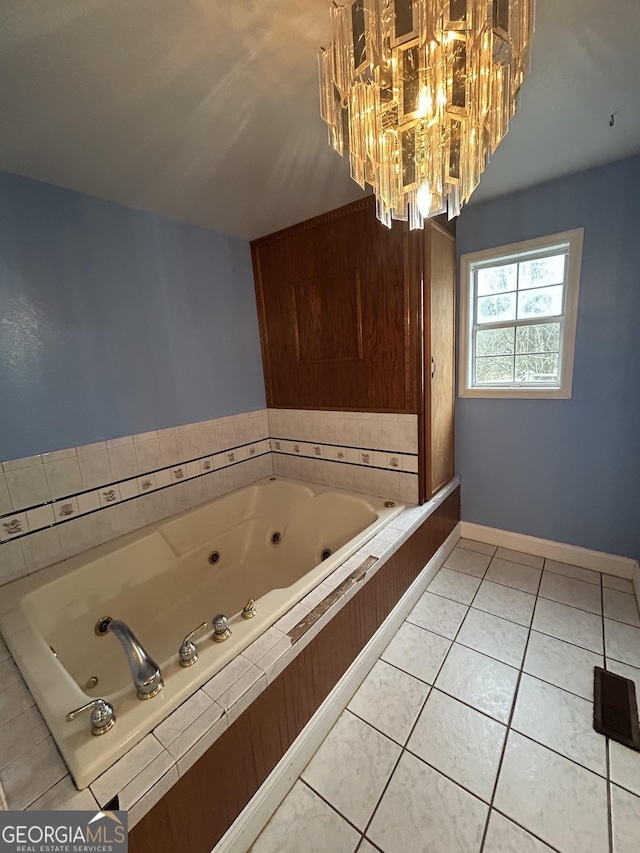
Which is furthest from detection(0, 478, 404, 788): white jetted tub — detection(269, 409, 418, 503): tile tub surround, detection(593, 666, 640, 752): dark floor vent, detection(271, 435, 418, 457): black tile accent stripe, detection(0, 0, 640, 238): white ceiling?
detection(0, 0, 640, 238): white ceiling

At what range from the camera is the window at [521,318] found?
6.53 feet

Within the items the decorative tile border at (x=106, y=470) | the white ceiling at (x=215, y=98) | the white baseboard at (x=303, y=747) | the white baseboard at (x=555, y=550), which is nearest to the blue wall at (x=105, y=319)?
the decorative tile border at (x=106, y=470)

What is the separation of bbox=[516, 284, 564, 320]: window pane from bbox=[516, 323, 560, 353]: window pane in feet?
0.24

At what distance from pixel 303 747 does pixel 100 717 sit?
0.74m

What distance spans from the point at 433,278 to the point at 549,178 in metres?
0.82

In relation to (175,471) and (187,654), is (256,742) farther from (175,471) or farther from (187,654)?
(175,471)

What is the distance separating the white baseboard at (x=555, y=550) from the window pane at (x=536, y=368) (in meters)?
1.10

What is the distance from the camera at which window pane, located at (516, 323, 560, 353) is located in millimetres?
2089

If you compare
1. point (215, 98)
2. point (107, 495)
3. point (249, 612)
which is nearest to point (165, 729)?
point (249, 612)

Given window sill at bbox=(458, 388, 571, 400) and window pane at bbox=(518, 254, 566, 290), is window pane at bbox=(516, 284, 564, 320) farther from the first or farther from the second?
window sill at bbox=(458, 388, 571, 400)

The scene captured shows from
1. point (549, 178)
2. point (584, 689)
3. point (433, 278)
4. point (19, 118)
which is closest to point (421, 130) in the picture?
point (433, 278)

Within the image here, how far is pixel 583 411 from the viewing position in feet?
6.63

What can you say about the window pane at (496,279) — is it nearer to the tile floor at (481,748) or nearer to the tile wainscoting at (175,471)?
the tile wainscoting at (175,471)

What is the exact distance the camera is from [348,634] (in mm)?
1415
